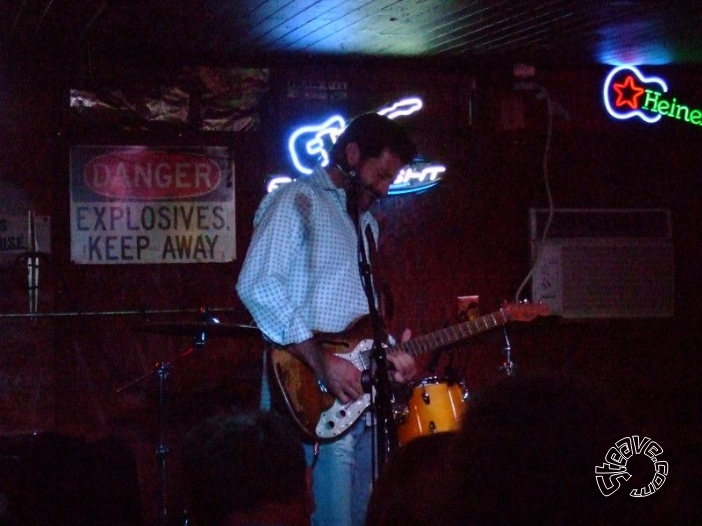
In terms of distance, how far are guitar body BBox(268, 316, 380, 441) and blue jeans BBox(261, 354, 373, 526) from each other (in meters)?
0.06

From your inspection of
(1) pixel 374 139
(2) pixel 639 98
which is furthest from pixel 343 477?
(2) pixel 639 98

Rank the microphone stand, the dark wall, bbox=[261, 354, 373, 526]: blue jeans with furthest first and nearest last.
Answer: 1. the dark wall
2. bbox=[261, 354, 373, 526]: blue jeans
3. the microphone stand

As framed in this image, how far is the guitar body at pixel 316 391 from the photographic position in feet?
12.5

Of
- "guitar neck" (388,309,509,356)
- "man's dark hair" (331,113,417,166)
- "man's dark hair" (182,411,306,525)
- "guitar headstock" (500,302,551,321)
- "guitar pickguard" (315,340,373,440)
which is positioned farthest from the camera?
"guitar headstock" (500,302,551,321)

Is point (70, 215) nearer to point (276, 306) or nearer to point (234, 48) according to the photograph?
point (234, 48)

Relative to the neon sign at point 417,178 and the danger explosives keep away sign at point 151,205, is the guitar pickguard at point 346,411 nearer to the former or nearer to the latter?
the danger explosives keep away sign at point 151,205

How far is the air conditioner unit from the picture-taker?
6809mm

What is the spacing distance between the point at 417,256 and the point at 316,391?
2837mm

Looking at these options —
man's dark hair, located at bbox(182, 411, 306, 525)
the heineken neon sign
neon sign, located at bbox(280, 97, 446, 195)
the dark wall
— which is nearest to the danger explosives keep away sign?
the dark wall

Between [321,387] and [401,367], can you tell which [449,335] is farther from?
[321,387]

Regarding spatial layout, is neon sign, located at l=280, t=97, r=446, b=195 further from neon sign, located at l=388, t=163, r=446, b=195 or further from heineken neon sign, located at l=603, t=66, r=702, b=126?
heineken neon sign, located at l=603, t=66, r=702, b=126

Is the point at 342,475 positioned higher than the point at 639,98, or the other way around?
the point at 639,98

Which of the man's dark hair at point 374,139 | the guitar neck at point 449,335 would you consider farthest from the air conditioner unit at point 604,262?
the man's dark hair at point 374,139

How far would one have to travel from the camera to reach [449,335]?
178 inches
